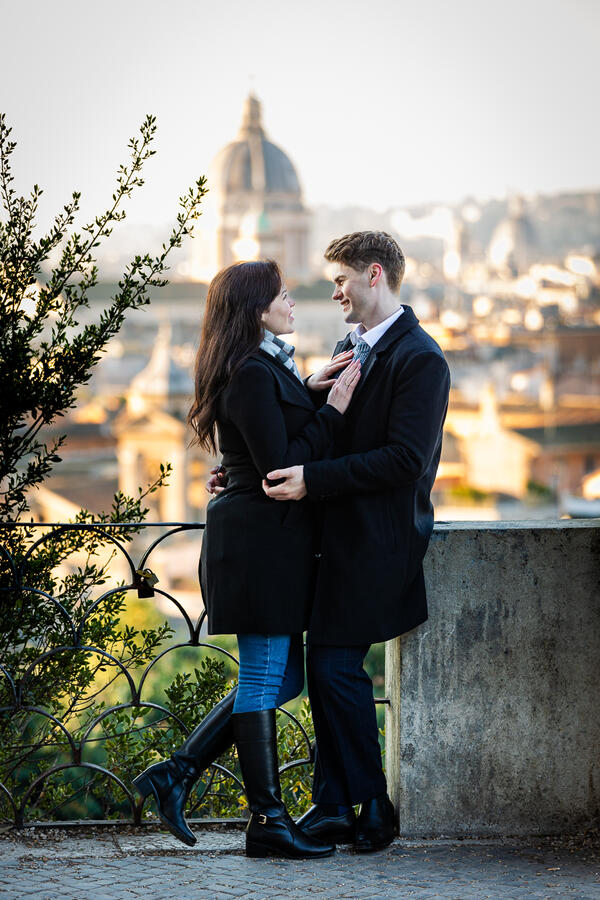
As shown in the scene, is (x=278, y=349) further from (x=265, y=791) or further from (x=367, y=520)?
(x=265, y=791)

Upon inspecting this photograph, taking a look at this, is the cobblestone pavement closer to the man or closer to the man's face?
the man

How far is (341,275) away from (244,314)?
0.24m

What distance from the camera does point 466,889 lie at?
2.42 metres

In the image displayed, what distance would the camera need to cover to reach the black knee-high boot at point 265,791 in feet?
8.29

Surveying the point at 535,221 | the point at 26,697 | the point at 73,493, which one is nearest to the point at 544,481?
the point at 73,493

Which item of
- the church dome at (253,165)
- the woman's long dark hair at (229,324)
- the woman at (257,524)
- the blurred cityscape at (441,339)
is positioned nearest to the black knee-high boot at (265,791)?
the woman at (257,524)

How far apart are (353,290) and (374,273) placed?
0.06 meters

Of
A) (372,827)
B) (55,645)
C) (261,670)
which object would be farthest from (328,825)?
(55,645)

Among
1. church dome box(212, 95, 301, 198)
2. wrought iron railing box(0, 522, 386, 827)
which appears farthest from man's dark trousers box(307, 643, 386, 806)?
church dome box(212, 95, 301, 198)

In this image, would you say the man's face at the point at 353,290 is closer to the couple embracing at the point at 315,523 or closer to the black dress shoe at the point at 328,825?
the couple embracing at the point at 315,523

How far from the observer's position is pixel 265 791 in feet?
8.29

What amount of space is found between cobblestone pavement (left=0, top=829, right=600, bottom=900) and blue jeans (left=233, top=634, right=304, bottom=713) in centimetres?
34

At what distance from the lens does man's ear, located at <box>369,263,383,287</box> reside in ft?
8.38

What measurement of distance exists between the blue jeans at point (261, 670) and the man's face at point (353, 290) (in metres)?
0.71
